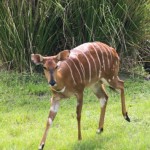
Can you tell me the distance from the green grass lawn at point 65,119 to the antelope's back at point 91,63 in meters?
0.71

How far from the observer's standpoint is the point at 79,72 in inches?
226

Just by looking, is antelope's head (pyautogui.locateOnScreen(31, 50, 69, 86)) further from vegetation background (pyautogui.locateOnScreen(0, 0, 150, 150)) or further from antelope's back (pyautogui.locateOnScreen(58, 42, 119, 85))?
vegetation background (pyautogui.locateOnScreen(0, 0, 150, 150))

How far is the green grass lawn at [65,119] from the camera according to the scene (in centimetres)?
561

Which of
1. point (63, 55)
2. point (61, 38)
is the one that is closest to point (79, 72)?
point (63, 55)

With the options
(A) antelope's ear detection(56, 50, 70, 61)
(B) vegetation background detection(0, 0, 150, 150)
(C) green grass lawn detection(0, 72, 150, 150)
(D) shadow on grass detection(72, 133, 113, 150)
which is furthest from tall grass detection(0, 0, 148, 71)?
(A) antelope's ear detection(56, 50, 70, 61)

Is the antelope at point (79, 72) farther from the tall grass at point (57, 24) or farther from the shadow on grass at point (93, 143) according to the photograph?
the tall grass at point (57, 24)

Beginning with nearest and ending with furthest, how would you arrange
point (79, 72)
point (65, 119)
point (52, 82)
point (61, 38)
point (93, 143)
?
point (52, 82), point (93, 143), point (79, 72), point (65, 119), point (61, 38)

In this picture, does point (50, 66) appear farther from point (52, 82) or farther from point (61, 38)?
point (61, 38)

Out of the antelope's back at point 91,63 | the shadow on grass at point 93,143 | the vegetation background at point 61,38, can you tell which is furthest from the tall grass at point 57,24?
the shadow on grass at point 93,143

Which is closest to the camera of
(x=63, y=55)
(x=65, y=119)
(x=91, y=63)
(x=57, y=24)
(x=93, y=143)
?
(x=63, y=55)

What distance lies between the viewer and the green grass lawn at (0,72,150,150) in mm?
5609

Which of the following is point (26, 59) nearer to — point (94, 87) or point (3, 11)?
point (3, 11)

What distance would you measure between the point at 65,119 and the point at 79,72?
45.6 inches

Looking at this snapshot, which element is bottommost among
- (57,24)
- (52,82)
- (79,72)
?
(57,24)
